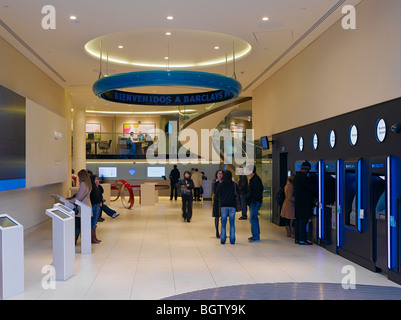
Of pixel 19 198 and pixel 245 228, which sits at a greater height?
pixel 19 198

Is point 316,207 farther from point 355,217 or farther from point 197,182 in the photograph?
point 197,182

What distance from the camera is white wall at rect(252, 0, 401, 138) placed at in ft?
20.2

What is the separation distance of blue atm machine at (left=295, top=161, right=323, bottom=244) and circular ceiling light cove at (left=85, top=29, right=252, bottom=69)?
9.96ft

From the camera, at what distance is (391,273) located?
613 centimetres

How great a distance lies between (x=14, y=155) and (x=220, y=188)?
14.0 feet

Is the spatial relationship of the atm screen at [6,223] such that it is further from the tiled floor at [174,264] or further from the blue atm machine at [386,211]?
the blue atm machine at [386,211]

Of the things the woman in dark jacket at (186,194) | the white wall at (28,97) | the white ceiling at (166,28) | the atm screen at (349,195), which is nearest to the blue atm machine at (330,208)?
the atm screen at (349,195)

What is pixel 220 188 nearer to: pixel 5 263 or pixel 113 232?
pixel 113 232

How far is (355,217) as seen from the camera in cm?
716

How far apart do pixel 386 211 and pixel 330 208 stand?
2429mm

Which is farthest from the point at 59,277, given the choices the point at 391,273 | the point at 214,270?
the point at 391,273

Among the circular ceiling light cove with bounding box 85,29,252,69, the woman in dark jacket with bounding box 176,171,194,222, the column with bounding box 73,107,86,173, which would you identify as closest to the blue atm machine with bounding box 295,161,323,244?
the circular ceiling light cove with bounding box 85,29,252,69

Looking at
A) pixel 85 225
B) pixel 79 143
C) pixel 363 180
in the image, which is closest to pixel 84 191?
pixel 85 225

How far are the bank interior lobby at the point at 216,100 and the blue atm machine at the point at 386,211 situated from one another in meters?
0.03
